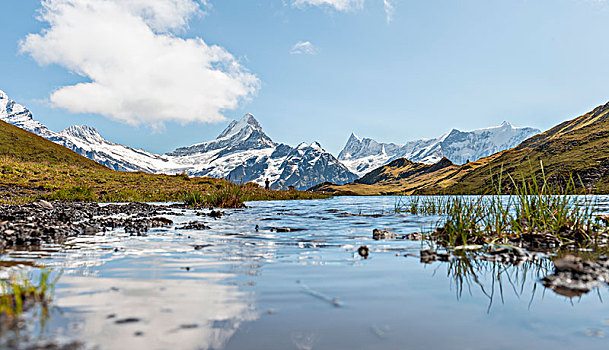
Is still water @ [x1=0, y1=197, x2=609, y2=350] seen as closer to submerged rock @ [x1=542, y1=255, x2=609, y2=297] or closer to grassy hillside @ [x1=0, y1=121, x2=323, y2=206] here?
submerged rock @ [x1=542, y1=255, x2=609, y2=297]

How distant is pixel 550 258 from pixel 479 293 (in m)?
4.45

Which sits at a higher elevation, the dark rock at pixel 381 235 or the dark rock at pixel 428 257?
the dark rock at pixel 381 235

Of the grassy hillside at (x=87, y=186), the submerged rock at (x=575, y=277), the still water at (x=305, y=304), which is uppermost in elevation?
the grassy hillside at (x=87, y=186)

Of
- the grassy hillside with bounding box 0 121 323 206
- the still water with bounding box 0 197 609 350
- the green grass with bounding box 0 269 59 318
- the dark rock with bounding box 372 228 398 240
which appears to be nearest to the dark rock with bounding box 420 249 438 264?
the still water with bounding box 0 197 609 350

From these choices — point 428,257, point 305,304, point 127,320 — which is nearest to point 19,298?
point 127,320

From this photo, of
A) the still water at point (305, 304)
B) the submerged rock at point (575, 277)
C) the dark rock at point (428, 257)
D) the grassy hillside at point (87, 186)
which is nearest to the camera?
the still water at point (305, 304)

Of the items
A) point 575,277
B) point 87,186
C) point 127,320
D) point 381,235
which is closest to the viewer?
point 127,320

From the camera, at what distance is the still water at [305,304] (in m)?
3.99

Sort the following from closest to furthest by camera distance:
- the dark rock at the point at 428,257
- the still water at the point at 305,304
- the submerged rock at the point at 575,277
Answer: the still water at the point at 305,304
the submerged rock at the point at 575,277
the dark rock at the point at 428,257

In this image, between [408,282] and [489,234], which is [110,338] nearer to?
[408,282]

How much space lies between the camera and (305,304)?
5.33 meters

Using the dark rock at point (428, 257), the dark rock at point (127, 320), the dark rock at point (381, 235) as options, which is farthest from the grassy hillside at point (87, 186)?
the dark rock at point (127, 320)

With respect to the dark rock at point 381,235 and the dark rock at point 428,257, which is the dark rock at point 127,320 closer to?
the dark rock at point 428,257

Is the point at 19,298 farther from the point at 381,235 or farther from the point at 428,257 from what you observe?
the point at 381,235
